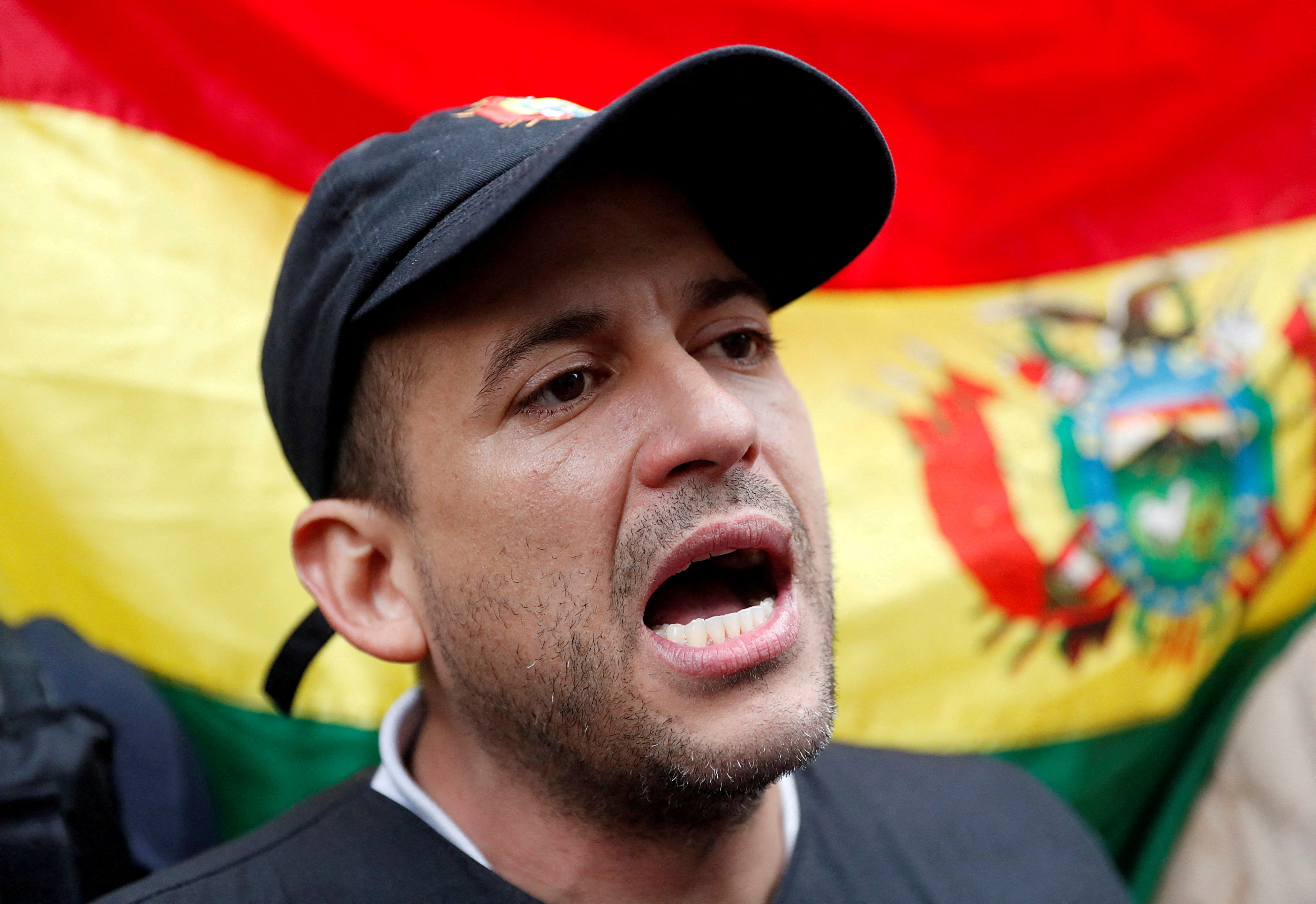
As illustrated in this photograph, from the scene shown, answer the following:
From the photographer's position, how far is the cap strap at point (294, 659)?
1.21 m

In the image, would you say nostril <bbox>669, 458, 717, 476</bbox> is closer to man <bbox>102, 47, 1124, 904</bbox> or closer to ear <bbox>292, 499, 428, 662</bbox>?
man <bbox>102, 47, 1124, 904</bbox>

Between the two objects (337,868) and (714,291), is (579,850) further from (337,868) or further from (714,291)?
(714,291)

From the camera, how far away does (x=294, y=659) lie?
4.00ft

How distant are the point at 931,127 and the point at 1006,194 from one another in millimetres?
186

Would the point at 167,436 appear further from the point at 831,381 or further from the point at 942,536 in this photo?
the point at 942,536

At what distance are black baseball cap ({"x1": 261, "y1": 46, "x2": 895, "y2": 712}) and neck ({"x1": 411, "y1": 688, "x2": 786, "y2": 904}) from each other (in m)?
0.28

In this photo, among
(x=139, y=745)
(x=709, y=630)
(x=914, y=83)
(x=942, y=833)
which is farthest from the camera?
(x=914, y=83)

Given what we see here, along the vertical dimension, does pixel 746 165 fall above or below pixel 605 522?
above

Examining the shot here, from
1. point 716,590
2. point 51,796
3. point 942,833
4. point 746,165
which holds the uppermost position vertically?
point 746,165

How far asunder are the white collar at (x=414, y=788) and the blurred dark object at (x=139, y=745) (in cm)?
48

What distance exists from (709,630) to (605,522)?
0.15 metres

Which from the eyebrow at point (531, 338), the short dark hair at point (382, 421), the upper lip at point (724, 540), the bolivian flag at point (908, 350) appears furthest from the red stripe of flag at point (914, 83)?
the upper lip at point (724, 540)

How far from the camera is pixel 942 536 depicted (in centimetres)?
174

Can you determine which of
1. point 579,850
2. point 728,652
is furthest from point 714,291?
point 579,850
